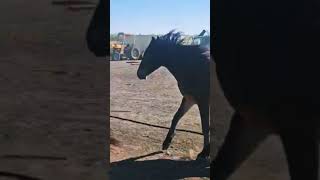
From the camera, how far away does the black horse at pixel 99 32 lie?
1.94 m

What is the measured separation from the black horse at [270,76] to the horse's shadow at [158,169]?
111 inches

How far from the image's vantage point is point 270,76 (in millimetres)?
1941

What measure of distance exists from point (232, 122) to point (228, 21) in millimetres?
388

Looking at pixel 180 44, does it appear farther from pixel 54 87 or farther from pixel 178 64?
pixel 54 87

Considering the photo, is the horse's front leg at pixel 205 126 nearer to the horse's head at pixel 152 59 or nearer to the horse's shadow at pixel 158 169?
the horse's shadow at pixel 158 169

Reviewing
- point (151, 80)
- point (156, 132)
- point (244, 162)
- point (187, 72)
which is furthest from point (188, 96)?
point (151, 80)

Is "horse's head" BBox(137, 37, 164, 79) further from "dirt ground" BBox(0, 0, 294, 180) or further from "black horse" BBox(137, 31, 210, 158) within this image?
"dirt ground" BBox(0, 0, 294, 180)

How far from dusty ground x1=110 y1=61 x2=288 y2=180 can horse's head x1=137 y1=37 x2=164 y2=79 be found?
76 cm

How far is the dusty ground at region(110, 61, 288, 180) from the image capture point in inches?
77.2

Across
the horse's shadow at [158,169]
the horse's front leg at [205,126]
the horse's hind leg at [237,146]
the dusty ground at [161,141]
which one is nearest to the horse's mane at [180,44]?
the horse's front leg at [205,126]

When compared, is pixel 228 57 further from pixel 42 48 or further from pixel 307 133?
pixel 42 48

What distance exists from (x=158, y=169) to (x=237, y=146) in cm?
317

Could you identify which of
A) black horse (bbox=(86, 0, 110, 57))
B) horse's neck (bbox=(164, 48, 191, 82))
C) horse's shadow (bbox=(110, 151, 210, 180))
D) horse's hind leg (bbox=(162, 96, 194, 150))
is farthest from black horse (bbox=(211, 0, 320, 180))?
horse's neck (bbox=(164, 48, 191, 82))

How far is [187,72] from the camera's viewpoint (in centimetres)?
652
